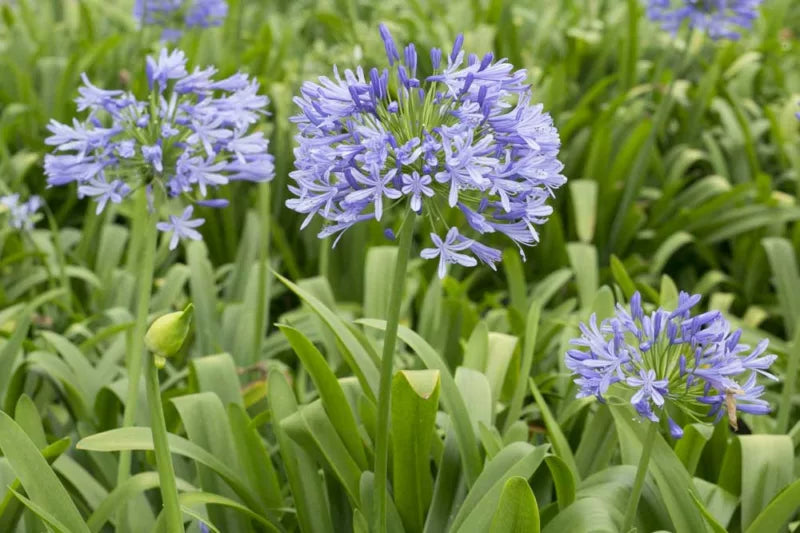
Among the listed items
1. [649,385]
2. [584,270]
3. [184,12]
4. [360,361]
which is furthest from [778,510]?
[184,12]

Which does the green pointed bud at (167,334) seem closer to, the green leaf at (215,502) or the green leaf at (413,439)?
the green leaf at (413,439)

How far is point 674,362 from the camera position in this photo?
6.20ft

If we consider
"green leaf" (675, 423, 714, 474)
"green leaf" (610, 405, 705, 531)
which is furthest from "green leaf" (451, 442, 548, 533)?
"green leaf" (675, 423, 714, 474)

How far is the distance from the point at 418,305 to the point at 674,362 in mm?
2267

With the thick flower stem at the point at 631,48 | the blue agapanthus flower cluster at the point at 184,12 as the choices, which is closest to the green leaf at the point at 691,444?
the thick flower stem at the point at 631,48

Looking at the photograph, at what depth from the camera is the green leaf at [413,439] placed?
6.65 ft

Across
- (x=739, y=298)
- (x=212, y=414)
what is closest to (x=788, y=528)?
(x=212, y=414)

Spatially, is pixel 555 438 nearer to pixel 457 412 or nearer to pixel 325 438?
pixel 457 412

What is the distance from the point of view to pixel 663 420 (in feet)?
8.52

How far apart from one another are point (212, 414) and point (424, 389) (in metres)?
0.80

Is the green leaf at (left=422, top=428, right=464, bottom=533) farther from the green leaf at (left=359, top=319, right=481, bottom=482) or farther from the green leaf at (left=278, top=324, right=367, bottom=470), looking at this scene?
the green leaf at (left=278, top=324, right=367, bottom=470)

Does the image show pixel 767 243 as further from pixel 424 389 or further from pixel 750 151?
pixel 424 389

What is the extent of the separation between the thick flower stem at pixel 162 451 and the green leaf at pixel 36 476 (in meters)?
0.28

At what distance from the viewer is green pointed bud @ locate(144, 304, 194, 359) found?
1542 mm
